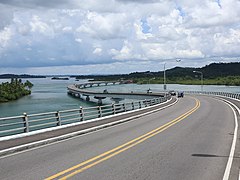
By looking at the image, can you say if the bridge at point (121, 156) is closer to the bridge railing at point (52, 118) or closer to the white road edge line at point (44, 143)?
the white road edge line at point (44, 143)

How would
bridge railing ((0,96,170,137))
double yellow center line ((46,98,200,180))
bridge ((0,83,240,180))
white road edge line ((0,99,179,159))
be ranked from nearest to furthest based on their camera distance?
double yellow center line ((46,98,200,180)), bridge ((0,83,240,180)), white road edge line ((0,99,179,159)), bridge railing ((0,96,170,137))

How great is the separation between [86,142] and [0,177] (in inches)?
243

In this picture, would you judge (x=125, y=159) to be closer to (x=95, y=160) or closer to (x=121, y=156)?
(x=121, y=156)

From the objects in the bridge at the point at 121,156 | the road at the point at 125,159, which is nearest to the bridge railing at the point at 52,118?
the bridge at the point at 121,156

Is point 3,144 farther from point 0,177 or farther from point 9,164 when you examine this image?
point 0,177

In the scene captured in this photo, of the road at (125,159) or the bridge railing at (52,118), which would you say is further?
the bridge railing at (52,118)

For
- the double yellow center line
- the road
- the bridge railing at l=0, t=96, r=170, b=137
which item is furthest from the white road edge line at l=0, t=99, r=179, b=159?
the double yellow center line

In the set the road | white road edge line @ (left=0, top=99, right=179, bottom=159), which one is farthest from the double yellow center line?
white road edge line @ (left=0, top=99, right=179, bottom=159)

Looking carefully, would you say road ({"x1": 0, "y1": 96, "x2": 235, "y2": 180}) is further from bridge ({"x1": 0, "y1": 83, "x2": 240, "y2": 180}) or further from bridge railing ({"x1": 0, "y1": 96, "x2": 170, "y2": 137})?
bridge railing ({"x1": 0, "y1": 96, "x2": 170, "y2": 137})

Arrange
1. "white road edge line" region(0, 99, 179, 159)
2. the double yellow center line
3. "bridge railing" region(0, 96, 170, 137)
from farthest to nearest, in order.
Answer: "bridge railing" region(0, 96, 170, 137) < "white road edge line" region(0, 99, 179, 159) < the double yellow center line

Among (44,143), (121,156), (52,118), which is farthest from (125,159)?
(52,118)

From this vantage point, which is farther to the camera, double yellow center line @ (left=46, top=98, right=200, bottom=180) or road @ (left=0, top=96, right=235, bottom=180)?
road @ (left=0, top=96, right=235, bottom=180)

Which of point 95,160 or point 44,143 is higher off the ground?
point 95,160

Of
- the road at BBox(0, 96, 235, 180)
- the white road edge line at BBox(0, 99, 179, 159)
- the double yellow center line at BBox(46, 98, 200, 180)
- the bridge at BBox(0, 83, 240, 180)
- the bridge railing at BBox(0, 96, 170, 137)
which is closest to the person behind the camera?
the double yellow center line at BBox(46, 98, 200, 180)
